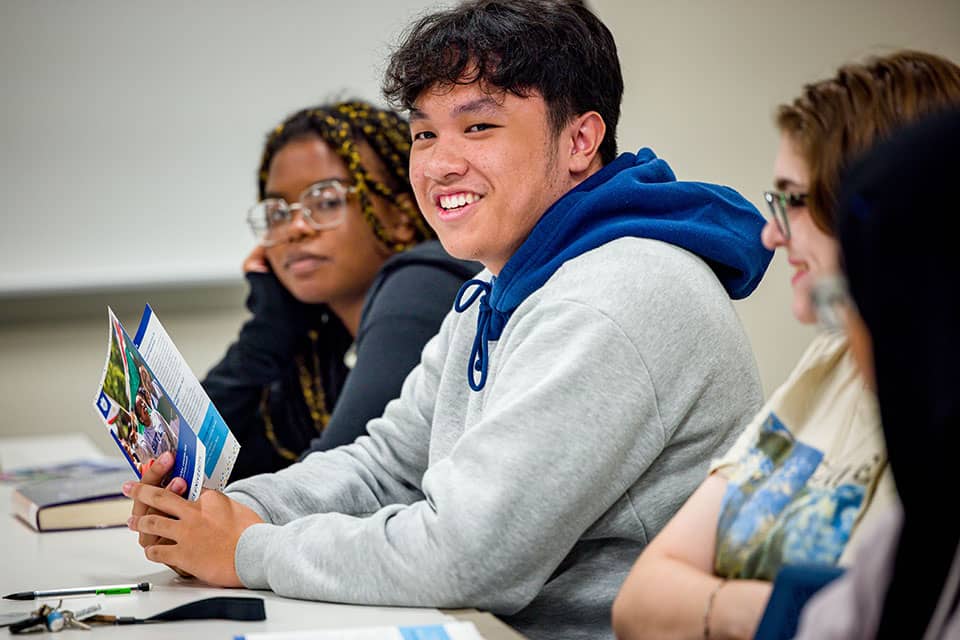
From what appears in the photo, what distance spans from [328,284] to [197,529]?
1.17 m

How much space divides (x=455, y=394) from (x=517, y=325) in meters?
0.25

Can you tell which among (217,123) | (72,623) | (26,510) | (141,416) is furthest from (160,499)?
(217,123)

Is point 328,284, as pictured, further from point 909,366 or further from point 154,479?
point 909,366

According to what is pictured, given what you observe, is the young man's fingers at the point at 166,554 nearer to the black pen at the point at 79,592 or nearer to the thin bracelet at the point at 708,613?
the black pen at the point at 79,592

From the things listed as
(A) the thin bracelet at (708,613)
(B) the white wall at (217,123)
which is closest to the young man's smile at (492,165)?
(A) the thin bracelet at (708,613)

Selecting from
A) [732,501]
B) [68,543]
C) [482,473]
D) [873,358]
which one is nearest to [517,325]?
[482,473]

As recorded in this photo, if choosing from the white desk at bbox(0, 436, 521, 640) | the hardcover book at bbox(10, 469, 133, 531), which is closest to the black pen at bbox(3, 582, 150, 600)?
the white desk at bbox(0, 436, 521, 640)

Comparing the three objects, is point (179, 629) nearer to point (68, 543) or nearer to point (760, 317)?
point (68, 543)

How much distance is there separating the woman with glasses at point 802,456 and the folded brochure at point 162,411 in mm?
604

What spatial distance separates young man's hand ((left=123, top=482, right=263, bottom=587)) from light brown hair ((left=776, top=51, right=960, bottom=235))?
0.81 metres

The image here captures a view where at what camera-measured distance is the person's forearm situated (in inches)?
38.6

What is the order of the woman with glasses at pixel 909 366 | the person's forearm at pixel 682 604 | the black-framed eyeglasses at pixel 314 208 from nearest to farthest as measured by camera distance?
the woman with glasses at pixel 909 366, the person's forearm at pixel 682 604, the black-framed eyeglasses at pixel 314 208

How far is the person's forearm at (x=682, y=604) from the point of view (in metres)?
0.98

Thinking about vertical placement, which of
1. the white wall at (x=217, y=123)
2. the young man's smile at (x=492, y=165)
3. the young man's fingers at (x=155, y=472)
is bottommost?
the young man's fingers at (x=155, y=472)
